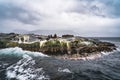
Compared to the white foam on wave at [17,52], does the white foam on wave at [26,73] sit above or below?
below

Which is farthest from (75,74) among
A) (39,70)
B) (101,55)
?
(101,55)

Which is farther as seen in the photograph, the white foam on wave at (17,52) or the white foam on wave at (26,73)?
the white foam on wave at (17,52)

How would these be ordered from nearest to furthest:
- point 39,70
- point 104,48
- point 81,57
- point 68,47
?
point 39,70, point 81,57, point 68,47, point 104,48

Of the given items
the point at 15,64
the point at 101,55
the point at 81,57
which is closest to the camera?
the point at 15,64

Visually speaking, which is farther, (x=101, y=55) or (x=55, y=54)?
(x=101, y=55)

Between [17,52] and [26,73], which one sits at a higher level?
[17,52]

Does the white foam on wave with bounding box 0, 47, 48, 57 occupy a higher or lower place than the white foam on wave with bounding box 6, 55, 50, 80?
higher

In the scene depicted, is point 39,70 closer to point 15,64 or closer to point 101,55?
point 15,64

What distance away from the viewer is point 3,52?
3925cm

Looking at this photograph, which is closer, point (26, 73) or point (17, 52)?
point (26, 73)

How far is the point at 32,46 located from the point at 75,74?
60.2 feet

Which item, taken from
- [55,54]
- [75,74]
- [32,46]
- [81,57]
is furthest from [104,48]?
[75,74]

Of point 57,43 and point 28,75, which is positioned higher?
point 57,43

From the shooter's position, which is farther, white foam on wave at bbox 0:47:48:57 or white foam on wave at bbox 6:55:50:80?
white foam on wave at bbox 0:47:48:57
